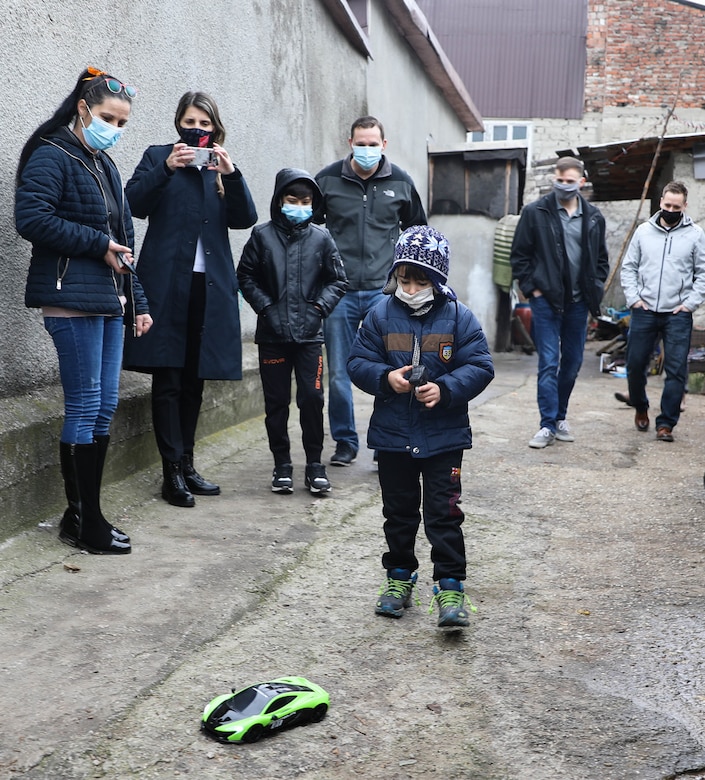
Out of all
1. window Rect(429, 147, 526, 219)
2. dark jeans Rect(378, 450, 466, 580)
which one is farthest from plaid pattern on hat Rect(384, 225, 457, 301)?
window Rect(429, 147, 526, 219)

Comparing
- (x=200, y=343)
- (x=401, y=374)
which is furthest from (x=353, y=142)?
(x=401, y=374)

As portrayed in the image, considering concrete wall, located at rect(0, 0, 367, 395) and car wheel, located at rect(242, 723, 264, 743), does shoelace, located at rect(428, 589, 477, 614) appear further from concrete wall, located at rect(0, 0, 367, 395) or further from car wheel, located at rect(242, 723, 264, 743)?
concrete wall, located at rect(0, 0, 367, 395)

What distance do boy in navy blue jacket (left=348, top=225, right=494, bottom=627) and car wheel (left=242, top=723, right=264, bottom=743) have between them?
38.4 inches

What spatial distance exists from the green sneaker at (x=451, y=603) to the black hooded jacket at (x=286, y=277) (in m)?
1.99

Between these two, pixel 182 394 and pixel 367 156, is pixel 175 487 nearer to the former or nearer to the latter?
pixel 182 394

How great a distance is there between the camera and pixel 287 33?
757cm

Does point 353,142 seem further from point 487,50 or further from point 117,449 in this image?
point 487,50

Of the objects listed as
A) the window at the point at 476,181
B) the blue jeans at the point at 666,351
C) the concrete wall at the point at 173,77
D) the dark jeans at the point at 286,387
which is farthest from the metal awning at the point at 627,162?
the dark jeans at the point at 286,387

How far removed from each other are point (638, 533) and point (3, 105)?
3.46 metres

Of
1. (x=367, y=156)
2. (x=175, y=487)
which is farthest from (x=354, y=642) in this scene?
(x=367, y=156)

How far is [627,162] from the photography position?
1245cm

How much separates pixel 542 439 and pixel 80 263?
150 inches

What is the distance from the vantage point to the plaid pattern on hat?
3398mm

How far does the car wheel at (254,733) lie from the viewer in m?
2.48
